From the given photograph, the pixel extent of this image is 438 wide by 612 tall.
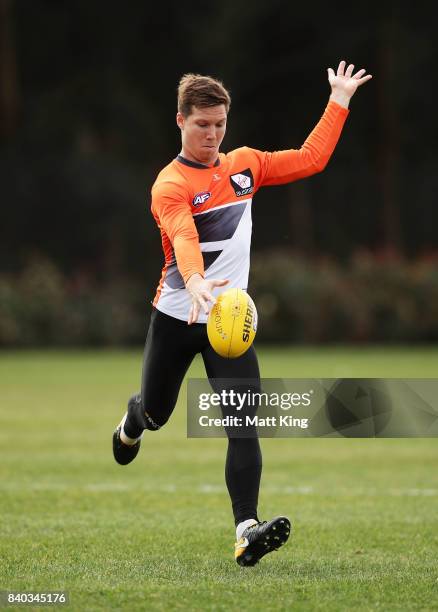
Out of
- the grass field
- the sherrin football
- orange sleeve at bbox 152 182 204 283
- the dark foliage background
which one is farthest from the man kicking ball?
the dark foliage background

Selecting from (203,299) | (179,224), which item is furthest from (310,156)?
(203,299)

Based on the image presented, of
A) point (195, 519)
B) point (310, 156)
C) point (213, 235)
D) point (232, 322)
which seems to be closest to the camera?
point (232, 322)

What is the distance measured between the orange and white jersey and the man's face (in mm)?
63

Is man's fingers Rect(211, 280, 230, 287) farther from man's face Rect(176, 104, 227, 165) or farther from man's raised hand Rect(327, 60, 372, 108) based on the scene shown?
man's raised hand Rect(327, 60, 372, 108)

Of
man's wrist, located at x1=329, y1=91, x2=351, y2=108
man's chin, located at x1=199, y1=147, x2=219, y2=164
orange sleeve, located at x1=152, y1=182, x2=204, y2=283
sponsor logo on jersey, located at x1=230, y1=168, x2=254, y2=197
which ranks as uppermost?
man's wrist, located at x1=329, y1=91, x2=351, y2=108

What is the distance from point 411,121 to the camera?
3834 cm

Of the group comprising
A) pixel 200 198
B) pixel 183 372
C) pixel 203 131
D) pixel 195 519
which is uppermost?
pixel 203 131

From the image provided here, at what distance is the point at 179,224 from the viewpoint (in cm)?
618

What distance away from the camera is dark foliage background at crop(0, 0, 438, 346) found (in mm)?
33875

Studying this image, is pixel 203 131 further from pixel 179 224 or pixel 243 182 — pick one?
pixel 179 224

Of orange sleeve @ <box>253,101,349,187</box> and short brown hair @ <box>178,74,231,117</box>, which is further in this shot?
orange sleeve @ <box>253,101,349,187</box>

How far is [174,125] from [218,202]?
31.3 m

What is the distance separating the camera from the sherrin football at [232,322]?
5961mm

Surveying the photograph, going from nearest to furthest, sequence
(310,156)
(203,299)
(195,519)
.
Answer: (203,299), (310,156), (195,519)
